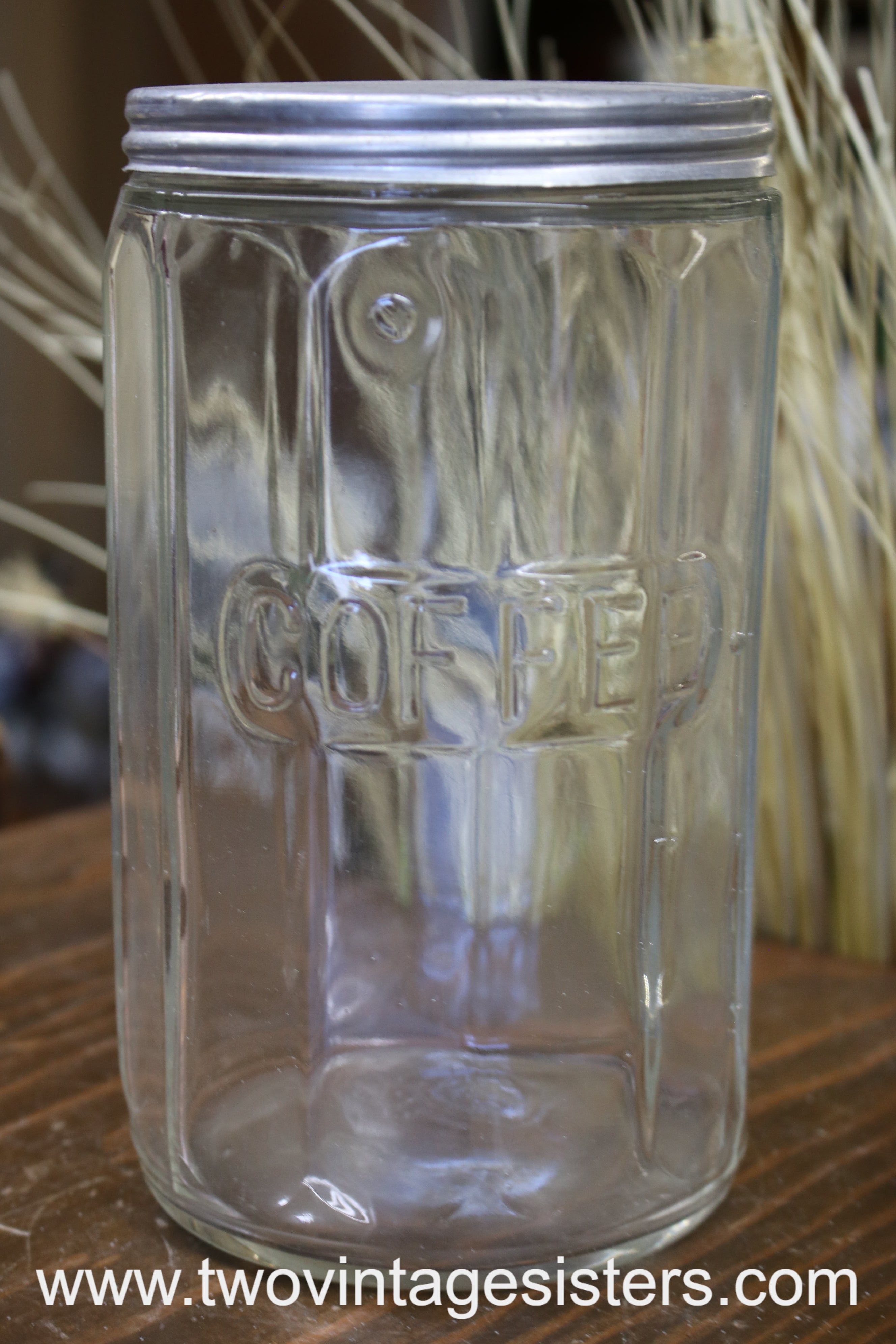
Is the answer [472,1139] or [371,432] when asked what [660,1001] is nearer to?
[472,1139]

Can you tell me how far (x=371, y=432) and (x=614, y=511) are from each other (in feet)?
0.22

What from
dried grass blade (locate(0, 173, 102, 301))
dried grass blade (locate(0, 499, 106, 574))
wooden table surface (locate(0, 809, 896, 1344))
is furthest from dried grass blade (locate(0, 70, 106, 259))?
wooden table surface (locate(0, 809, 896, 1344))

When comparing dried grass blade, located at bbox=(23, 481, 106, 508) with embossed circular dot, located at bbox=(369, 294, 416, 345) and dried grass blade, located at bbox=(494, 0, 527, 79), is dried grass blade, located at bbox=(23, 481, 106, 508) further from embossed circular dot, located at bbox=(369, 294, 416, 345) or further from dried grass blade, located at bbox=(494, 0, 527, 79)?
embossed circular dot, located at bbox=(369, 294, 416, 345)

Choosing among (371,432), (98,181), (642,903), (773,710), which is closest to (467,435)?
(371,432)

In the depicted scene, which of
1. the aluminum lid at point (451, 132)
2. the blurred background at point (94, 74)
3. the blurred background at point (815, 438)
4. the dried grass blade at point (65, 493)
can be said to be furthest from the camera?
the blurred background at point (94, 74)

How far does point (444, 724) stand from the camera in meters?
0.41

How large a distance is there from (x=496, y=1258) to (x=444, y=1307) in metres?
0.02

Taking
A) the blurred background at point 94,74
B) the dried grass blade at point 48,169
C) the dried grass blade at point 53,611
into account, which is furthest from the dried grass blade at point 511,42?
the blurred background at point 94,74

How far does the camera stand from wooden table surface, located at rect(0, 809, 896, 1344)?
1.23 ft

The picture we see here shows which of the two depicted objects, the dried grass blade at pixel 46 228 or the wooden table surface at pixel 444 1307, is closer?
the wooden table surface at pixel 444 1307

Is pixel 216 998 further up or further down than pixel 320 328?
further down

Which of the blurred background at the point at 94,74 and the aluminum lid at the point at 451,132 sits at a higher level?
the blurred background at the point at 94,74

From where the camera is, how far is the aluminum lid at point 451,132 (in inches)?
13.0

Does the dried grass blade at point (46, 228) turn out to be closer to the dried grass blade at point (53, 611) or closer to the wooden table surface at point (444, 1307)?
the dried grass blade at point (53, 611)
